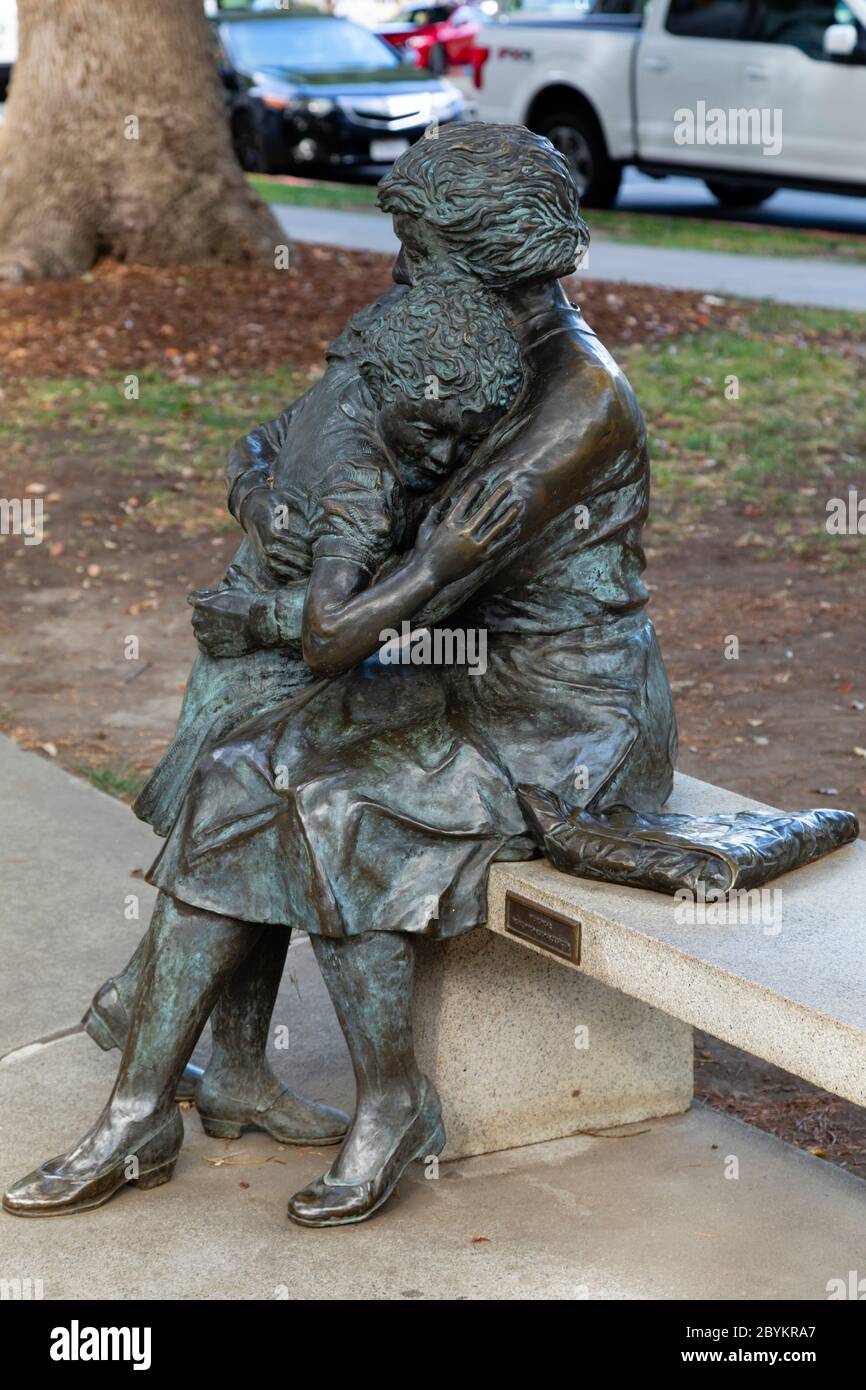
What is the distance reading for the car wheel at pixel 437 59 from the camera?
2359 cm

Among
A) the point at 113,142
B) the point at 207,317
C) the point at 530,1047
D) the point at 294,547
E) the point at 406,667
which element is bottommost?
the point at 207,317

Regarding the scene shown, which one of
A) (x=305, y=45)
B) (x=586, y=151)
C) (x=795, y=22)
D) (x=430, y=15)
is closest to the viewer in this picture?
(x=795, y=22)

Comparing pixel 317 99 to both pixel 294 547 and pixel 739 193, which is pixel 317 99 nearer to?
pixel 739 193

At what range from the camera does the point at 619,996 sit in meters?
3.79

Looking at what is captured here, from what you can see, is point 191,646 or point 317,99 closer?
point 191,646

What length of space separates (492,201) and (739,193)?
14346 mm

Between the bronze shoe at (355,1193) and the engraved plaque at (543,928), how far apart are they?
38 centimetres

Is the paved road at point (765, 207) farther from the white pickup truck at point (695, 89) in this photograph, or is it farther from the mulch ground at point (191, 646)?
the mulch ground at point (191, 646)

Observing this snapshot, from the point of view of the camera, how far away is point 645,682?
11.8ft

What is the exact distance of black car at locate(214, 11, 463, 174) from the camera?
61.4ft

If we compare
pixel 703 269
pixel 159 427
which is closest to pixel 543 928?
pixel 159 427

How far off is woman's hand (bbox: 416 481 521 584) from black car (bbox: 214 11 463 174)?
51.9 ft

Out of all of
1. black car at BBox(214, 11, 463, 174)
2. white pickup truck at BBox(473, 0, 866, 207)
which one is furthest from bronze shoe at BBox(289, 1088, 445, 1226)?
black car at BBox(214, 11, 463, 174)
